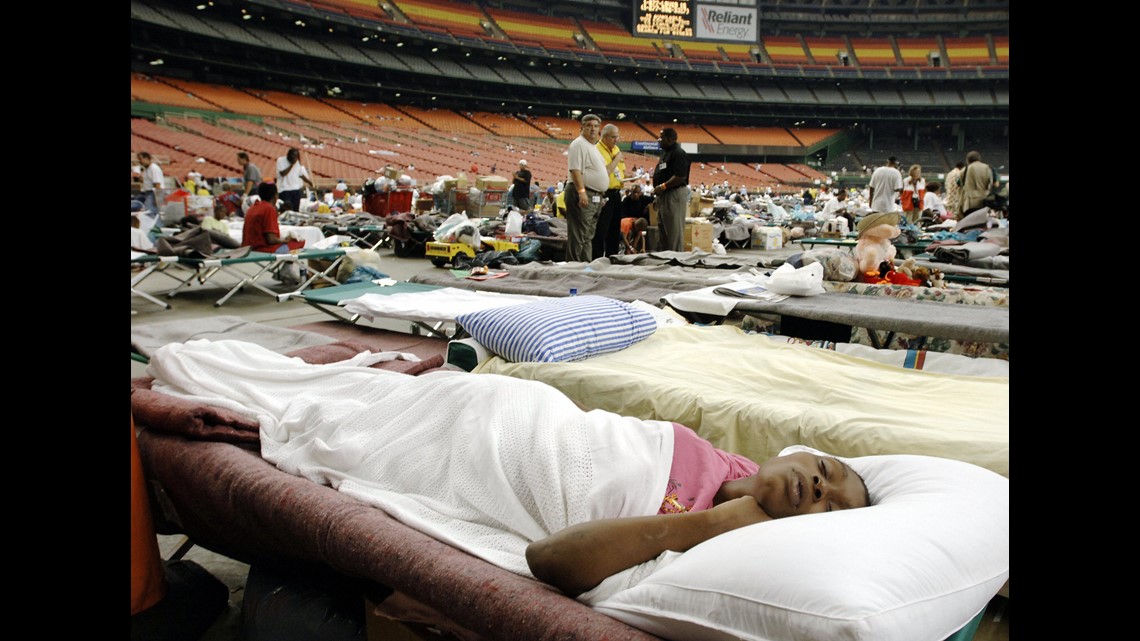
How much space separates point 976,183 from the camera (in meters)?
7.58

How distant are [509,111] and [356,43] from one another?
6.49 metres

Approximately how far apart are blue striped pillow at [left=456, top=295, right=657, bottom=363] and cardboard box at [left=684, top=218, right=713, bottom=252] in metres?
5.37

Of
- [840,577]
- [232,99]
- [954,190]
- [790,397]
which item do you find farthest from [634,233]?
[232,99]

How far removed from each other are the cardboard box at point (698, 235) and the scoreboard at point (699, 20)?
78.2 ft

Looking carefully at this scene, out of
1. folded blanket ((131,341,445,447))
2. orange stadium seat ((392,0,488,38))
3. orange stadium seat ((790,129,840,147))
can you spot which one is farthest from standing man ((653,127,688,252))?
orange stadium seat ((790,129,840,147))

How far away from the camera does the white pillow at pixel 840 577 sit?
93 centimetres

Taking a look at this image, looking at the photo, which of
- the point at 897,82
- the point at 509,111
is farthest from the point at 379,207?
the point at 897,82

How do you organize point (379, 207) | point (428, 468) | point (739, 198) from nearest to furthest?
1. point (428, 468)
2. point (379, 207)
3. point (739, 198)

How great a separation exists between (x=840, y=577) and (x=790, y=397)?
1358 mm

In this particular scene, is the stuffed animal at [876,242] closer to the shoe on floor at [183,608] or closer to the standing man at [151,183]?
the shoe on floor at [183,608]

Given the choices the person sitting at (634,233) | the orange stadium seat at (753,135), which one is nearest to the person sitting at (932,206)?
the person sitting at (634,233)

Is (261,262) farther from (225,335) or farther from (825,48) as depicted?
(825,48)

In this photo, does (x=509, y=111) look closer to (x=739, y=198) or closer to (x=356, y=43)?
(x=356, y=43)
